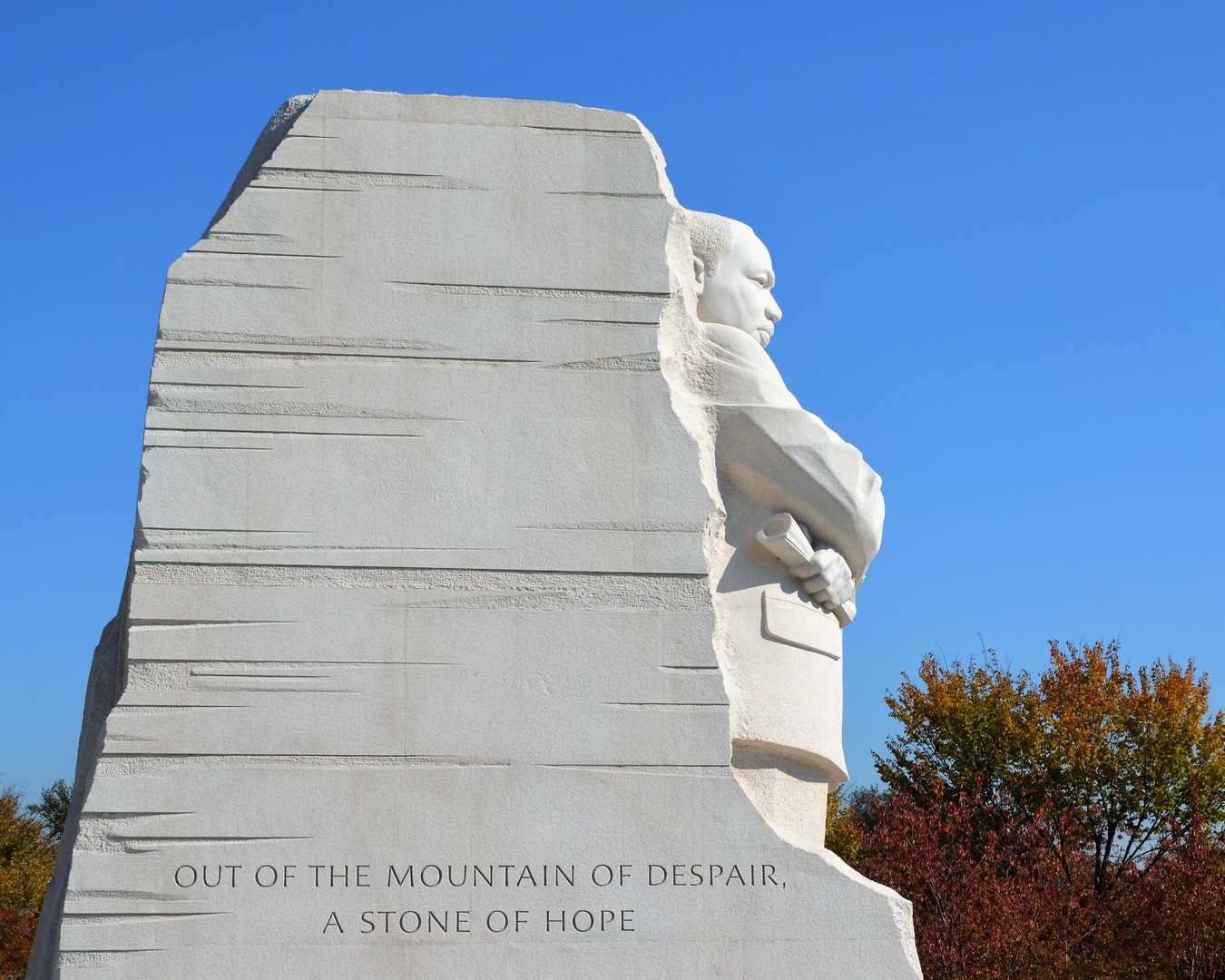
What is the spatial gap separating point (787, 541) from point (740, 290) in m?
1.25

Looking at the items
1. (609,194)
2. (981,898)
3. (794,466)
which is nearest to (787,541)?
(794,466)

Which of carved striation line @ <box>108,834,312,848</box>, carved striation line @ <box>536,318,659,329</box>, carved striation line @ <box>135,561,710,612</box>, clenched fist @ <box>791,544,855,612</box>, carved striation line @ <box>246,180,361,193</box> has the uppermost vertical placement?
carved striation line @ <box>246,180,361,193</box>

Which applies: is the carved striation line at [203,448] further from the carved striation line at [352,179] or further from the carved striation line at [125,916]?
the carved striation line at [125,916]

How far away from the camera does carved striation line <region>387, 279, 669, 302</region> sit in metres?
5.31

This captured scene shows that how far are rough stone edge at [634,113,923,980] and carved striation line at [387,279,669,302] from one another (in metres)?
0.15

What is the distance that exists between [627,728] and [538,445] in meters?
1.14

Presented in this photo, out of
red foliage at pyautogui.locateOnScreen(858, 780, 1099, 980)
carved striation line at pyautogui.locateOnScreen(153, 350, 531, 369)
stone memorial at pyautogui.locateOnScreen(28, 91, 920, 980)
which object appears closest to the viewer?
stone memorial at pyautogui.locateOnScreen(28, 91, 920, 980)

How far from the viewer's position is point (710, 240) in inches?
238

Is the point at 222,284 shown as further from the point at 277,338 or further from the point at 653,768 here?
the point at 653,768

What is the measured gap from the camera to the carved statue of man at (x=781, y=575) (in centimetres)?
533

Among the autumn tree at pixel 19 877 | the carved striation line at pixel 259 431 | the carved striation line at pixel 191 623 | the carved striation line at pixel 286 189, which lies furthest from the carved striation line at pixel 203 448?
the autumn tree at pixel 19 877

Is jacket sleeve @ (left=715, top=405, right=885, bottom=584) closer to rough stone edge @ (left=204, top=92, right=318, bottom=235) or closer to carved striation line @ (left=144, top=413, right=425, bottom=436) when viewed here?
carved striation line @ (left=144, top=413, right=425, bottom=436)

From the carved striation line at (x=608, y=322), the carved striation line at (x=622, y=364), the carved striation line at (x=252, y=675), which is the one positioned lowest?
the carved striation line at (x=252, y=675)

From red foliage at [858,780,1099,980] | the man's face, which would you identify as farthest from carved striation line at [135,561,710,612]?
red foliage at [858,780,1099,980]
